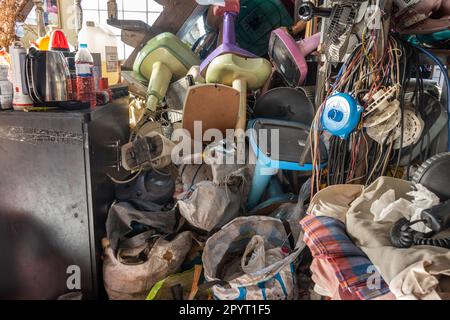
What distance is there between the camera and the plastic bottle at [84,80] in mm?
1212

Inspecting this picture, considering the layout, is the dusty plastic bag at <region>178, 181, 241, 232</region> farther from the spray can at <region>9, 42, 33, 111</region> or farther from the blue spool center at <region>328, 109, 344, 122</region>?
the spray can at <region>9, 42, 33, 111</region>

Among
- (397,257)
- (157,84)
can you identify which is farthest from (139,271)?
(157,84)

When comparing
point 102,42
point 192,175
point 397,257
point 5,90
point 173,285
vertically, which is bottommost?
point 173,285

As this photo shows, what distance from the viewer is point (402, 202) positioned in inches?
37.7

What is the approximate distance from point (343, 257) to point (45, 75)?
3.79 feet

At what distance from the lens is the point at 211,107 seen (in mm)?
1626

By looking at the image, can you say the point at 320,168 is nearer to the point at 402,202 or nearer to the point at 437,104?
the point at 402,202

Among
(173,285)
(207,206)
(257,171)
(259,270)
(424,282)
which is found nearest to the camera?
(424,282)

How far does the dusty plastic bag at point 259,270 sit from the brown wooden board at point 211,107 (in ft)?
2.05

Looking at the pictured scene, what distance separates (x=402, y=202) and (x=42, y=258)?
51.1 inches

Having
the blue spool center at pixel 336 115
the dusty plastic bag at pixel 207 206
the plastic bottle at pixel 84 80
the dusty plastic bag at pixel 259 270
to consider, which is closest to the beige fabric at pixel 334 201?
the dusty plastic bag at pixel 259 270

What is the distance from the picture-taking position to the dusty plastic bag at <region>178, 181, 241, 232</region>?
1.29 metres

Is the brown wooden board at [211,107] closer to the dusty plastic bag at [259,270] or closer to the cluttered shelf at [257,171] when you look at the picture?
the cluttered shelf at [257,171]

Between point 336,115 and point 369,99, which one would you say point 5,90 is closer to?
point 336,115
